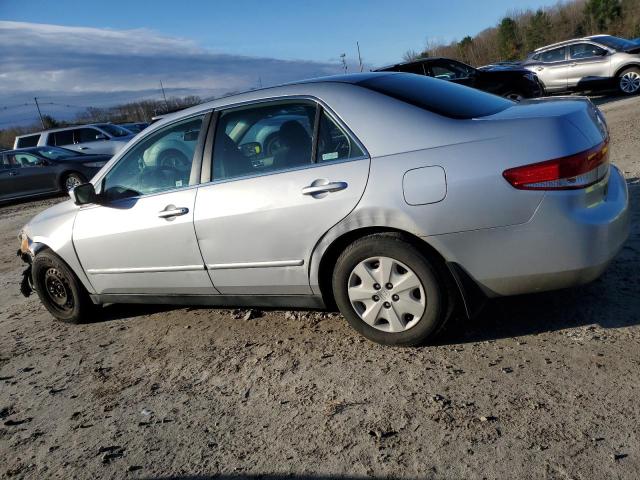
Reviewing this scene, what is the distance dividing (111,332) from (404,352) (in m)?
2.50

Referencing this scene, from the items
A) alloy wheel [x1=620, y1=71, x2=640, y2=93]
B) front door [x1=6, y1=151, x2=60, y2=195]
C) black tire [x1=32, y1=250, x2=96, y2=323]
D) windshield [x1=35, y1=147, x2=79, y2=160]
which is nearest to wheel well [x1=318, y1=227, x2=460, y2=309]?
black tire [x1=32, y1=250, x2=96, y2=323]

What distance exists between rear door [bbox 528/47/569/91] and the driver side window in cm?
1388

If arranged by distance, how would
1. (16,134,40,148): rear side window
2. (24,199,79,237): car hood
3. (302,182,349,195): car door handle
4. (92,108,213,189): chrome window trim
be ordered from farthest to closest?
(16,134,40,148): rear side window
(24,199,79,237): car hood
(92,108,213,189): chrome window trim
(302,182,349,195): car door handle

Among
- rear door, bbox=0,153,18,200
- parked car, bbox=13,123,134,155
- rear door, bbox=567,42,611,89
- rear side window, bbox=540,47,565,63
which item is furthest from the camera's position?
parked car, bbox=13,123,134,155

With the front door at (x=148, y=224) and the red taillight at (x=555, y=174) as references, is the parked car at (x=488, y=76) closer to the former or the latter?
the front door at (x=148, y=224)

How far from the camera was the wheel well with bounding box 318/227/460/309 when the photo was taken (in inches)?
122

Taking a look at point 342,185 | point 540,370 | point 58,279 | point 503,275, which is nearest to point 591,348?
point 540,370

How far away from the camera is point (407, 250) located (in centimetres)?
308

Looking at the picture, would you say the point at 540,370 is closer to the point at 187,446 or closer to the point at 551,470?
the point at 551,470

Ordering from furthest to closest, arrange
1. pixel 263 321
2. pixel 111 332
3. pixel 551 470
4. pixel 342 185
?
pixel 111 332 → pixel 263 321 → pixel 342 185 → pixel 551 470

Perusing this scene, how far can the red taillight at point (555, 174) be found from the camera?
278cm

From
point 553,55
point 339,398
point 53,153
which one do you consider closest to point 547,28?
point 553,55

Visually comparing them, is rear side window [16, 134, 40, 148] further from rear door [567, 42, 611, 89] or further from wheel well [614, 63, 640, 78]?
wheel well [614, 63, 640, 78]

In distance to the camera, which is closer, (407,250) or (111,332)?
(407,250)
